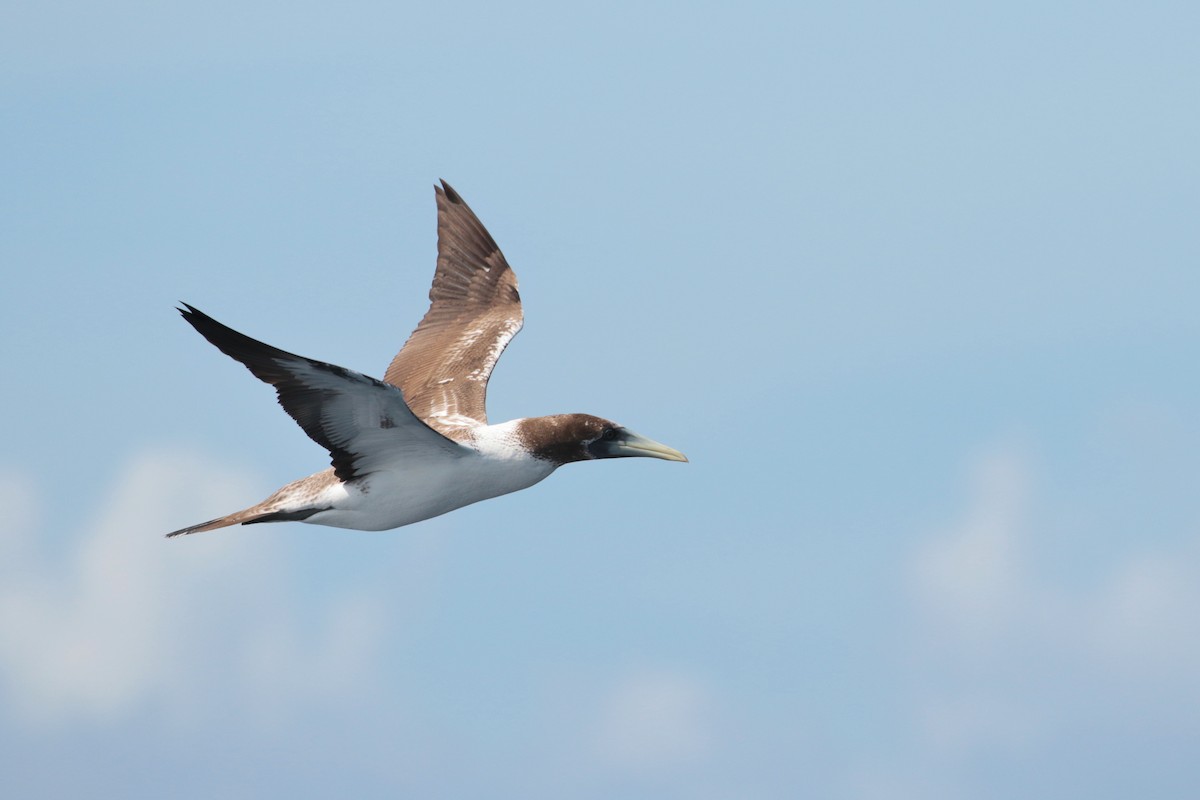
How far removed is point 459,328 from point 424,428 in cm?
541

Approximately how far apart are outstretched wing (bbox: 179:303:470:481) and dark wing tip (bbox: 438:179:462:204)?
6.64 m

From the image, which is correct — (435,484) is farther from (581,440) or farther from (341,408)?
(341,408)

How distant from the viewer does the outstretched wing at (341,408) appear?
14.3 m

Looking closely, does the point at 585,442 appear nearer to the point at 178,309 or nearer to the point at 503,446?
the point at 503,446

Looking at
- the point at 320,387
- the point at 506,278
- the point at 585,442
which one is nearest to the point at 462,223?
the point at 506,278

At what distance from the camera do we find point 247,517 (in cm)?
1722

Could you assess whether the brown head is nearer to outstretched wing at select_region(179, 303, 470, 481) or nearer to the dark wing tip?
outstretched wing at select_region(179, 303, 470, 481)

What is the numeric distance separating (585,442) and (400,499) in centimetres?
227

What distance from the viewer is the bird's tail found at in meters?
17.1

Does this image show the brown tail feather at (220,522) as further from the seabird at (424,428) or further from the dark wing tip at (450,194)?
the dark wing tip at (450,194)

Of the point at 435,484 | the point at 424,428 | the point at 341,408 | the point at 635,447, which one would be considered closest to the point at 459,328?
the point at 635,447

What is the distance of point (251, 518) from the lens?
17.2 meters

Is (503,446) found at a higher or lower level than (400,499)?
higher

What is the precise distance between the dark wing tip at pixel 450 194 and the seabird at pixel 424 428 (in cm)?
127
